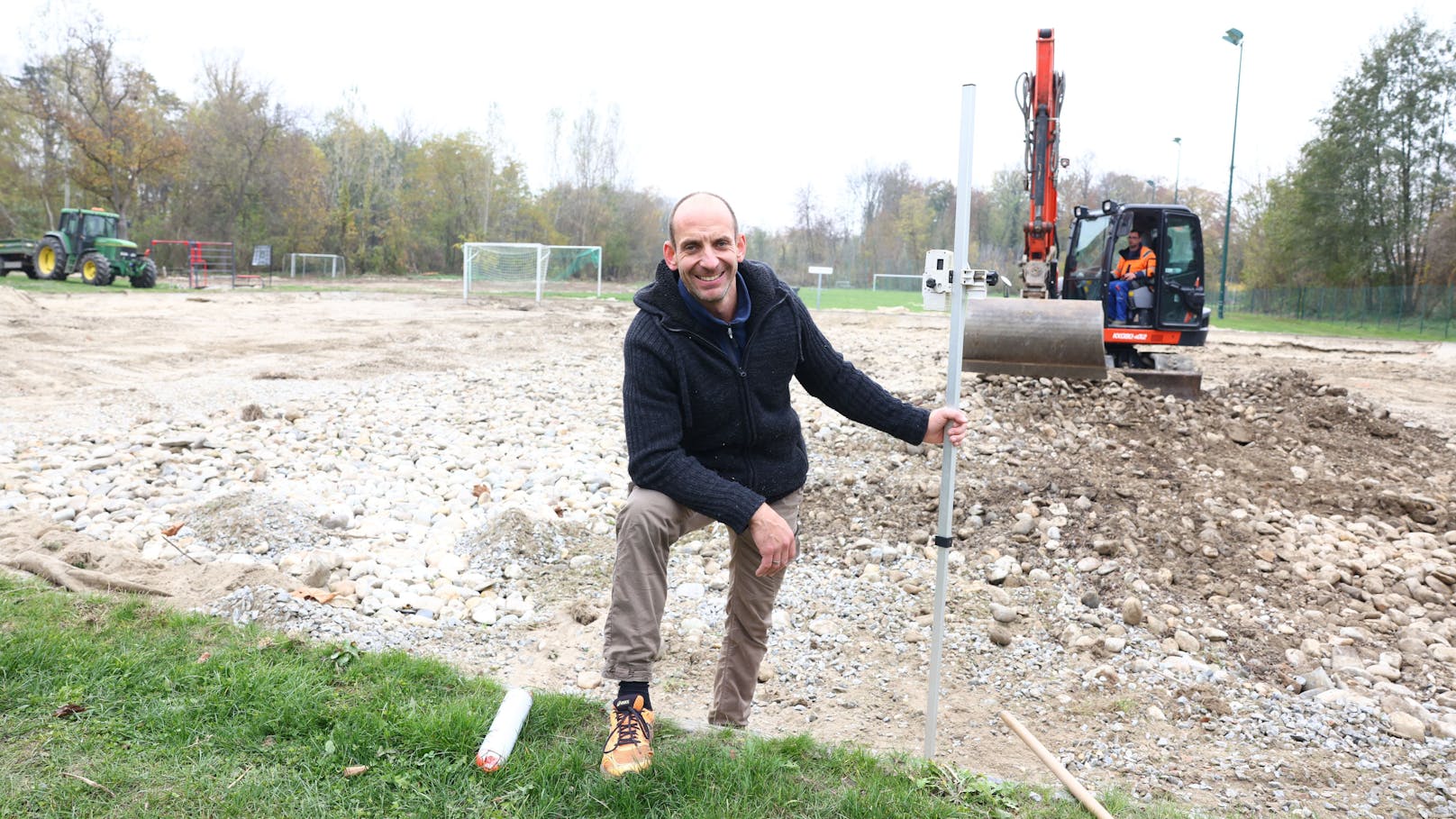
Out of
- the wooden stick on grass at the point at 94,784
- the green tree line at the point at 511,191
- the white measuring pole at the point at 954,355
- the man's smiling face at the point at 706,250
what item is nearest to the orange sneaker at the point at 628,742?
the white measuring pole at the point at 954,355

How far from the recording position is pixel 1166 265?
13234mm

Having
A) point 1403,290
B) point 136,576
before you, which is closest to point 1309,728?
point 136,576

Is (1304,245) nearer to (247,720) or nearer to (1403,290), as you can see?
(1403,290)

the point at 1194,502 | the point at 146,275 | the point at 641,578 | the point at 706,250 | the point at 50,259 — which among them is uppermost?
the point at 50,259

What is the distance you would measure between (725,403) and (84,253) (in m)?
29.5

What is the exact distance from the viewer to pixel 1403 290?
31.2 m

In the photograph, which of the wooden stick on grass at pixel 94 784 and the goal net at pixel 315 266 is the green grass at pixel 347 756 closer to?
the wooden stick on grass at pixel 94 784

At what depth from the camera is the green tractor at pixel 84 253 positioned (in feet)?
84.3

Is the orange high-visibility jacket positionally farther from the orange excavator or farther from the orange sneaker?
the orange sneaker

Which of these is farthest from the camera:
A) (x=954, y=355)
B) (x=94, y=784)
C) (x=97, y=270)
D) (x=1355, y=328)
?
(x=1355, y=328)

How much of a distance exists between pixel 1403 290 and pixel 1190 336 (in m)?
24.2

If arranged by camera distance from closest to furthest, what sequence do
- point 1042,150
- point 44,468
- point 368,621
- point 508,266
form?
point 368,621
point 44,468
point 1042,150
point 508,266

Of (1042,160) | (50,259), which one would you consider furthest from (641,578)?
(50,259)

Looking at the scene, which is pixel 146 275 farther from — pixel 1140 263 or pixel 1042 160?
pixel 1140 263
